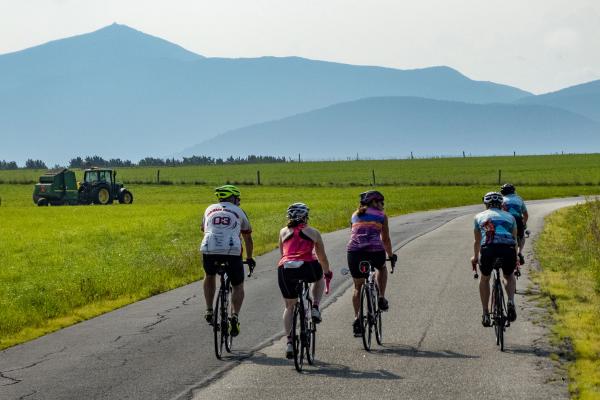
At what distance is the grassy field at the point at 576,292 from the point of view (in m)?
9.74

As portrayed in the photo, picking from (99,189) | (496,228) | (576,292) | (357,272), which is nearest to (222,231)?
(357,272)

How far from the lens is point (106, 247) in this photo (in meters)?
27.9

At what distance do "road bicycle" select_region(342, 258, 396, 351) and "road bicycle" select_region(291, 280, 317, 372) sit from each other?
0.87 meters

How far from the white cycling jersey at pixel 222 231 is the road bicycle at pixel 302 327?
1.16 meters

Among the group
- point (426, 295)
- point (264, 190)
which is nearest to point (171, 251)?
point (426, 295)

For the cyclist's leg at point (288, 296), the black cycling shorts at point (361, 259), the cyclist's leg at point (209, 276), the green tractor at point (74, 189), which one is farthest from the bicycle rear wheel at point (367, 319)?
the green tractor at point (74, 189)

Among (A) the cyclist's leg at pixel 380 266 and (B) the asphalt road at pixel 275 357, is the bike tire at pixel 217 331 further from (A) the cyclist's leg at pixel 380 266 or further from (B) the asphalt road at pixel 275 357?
(A) the cyclist's leg at pixel 380 266

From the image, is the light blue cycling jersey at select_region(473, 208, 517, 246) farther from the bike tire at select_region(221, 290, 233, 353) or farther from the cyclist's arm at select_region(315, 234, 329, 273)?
the bike tire at select_region(221, 290, 233, 353)

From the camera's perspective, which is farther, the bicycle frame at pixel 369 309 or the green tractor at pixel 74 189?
the green tractor at pixel 74 189

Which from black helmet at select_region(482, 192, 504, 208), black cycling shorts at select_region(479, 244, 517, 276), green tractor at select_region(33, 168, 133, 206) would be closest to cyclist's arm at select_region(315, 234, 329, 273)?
black cycling shorts at select_region(479, 244, 517, 276)

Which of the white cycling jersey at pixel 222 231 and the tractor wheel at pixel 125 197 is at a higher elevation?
the white cycling jersey at pixel 222 231

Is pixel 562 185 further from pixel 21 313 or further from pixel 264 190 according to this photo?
pixel 21 313

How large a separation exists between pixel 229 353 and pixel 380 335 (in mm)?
1947

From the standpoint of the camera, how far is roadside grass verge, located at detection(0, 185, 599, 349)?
52.9 feet
